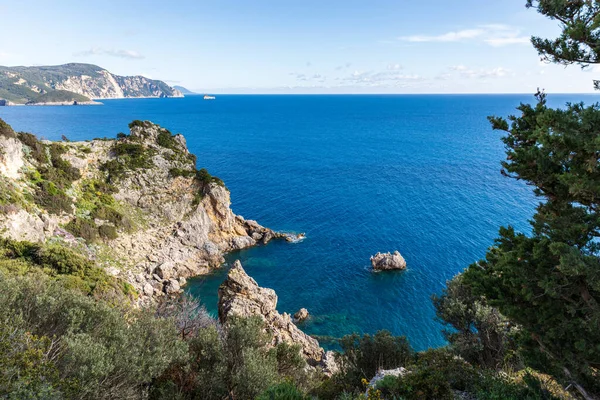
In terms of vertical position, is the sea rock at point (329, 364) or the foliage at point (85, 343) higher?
the foliage at point (85, 343)

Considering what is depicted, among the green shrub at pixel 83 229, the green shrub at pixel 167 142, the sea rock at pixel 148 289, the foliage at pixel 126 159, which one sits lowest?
the sea rock at pixel 148 289

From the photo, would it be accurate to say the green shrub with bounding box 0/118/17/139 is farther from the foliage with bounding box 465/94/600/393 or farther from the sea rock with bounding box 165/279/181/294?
the foliage with bounding box 465/94/600/393

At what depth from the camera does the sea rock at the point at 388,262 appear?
43059 mm

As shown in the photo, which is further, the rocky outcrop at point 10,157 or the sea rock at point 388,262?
the sea rock at point 388,262

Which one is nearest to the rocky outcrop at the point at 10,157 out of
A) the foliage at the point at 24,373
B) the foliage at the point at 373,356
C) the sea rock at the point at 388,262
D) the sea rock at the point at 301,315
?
the foliage at the point at 24,373

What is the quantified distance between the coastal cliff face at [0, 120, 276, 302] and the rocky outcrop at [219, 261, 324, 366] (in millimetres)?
11616

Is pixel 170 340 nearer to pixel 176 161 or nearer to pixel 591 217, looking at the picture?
pixel 591 217

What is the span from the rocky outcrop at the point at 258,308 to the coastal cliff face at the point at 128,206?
11.6 m

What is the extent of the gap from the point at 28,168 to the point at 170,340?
37535 millimetres

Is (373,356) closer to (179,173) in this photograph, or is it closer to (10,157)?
(179,173)

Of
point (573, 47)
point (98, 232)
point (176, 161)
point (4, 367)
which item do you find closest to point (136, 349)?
point (4, 367)

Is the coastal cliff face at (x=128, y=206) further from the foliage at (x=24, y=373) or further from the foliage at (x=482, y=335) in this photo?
the foliage at (x=482, y=335)

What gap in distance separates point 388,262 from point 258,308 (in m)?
20.9

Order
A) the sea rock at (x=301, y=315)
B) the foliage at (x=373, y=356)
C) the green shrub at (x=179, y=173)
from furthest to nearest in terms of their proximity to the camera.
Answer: the green shrub at (x=179, y=173) < the sea rock at (x=301, y=315) < the foliage at (x=373, y=356)
